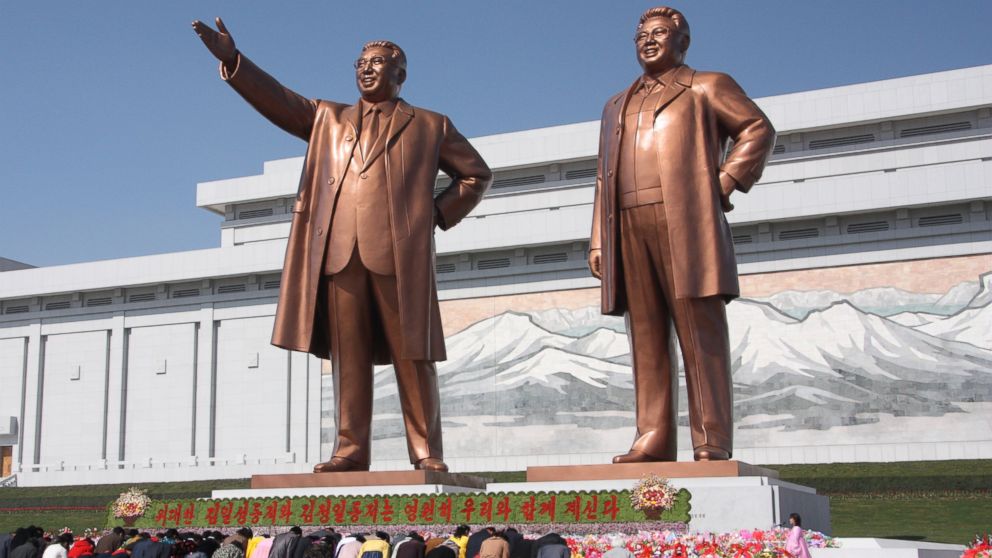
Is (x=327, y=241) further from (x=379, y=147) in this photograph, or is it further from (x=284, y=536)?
(x=284, y=536)

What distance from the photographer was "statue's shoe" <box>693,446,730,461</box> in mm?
6883

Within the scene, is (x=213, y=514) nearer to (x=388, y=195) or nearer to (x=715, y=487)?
(x=388, y=195)

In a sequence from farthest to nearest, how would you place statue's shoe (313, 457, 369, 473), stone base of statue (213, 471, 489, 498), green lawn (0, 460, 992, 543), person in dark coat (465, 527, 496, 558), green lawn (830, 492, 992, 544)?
1. green lawn (0, 460, 992, 543)
2. green lawn (830, 492, 992, 544)
3. statue's shoe (313, 457, 369, 473)
4. stone base of statue (213, 471, 489, 498)
5. person in dark coat (465, 527, 496, 558)

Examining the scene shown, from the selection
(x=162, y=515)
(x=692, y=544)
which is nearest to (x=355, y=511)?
(x=162, y=515)

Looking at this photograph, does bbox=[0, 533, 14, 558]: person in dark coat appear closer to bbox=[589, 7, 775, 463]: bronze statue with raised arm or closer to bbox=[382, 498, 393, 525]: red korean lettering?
bbox=[382, 498, 393, 525]: red korean lettering

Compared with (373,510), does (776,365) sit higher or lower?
higher

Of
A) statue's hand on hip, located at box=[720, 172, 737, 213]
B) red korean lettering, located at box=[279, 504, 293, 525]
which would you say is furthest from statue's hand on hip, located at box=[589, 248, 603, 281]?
red korean lettering, located at box=[279, 504, 293, 525]

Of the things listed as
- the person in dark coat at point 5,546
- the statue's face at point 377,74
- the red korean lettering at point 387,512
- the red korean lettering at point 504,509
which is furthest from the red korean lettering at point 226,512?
the statue's face at point 377,74

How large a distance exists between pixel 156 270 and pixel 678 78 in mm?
21619

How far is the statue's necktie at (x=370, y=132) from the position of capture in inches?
313

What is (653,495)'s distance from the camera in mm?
6559

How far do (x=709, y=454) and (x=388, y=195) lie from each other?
2.91 meters

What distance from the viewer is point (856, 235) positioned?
831 inches

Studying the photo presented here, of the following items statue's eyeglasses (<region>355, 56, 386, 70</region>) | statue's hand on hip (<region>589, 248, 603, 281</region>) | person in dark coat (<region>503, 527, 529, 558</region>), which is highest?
statue's eyeglasses (<region>355, 56, 386, 70</region>)
